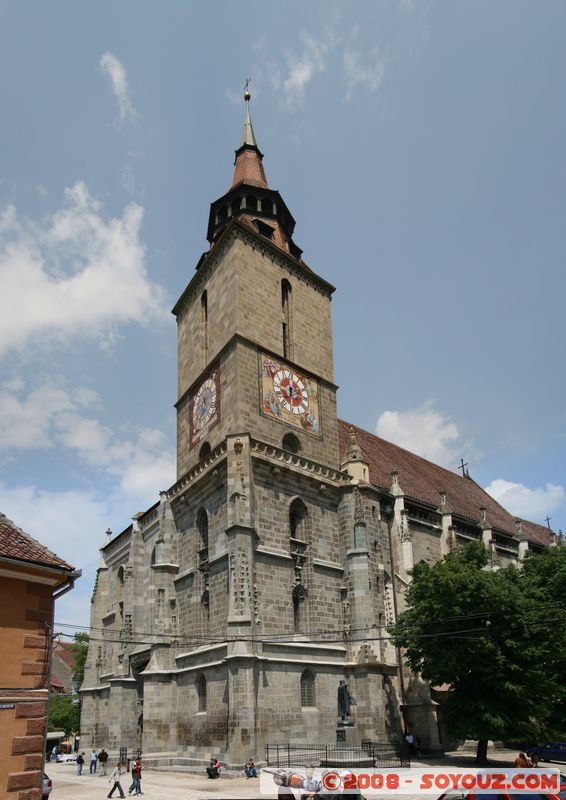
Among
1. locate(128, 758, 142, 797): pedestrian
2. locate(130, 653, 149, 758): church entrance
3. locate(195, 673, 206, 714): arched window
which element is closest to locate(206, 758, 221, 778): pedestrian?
locate(128, 758, 142, 797): pedestrian

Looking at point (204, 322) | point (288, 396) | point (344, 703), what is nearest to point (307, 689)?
point (344, 703)

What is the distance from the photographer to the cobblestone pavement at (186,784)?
18.1 metres

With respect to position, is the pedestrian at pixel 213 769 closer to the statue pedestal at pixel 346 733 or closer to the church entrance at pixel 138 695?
the statue pedestal at pixel 346 733

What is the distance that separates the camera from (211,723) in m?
24.1

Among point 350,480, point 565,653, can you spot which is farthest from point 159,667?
point 565,653

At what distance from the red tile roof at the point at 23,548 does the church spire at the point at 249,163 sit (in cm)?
2881

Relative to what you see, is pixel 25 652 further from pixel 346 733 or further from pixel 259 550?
pixel 346 733

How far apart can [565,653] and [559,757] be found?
16.9 feet

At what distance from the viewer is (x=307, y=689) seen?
987 inches

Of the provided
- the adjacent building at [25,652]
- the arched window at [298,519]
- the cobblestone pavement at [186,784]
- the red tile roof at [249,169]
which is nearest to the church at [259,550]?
the arched window at [298,519]

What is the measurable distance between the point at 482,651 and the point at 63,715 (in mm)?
37791

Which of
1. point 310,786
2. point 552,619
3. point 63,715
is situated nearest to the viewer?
point 310,786

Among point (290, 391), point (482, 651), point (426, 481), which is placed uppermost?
point (290, 391)

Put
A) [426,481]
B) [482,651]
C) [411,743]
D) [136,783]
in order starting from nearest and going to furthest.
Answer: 1. [136,783]
2. [482,651]
3. [411,743]
4. [426,481]
